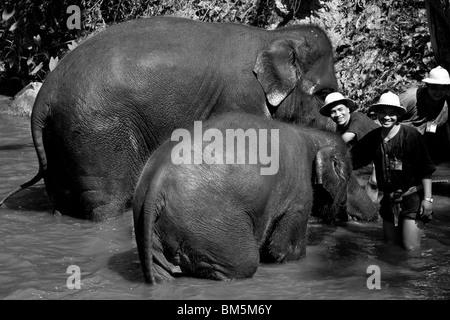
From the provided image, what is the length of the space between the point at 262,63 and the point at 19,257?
9.44 feet

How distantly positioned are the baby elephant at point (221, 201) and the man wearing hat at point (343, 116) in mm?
1238

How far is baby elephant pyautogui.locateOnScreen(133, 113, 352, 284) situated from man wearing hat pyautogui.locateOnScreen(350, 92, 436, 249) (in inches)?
30.0

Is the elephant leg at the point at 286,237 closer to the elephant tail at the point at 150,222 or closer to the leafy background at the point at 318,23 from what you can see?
the elephant tail at the point at 150,222

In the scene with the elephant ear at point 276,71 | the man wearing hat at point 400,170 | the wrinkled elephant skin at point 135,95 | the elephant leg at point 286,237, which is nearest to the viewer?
the elephant leg at point 286,237

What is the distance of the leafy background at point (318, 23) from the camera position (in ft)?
35.9

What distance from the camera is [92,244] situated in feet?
23.9

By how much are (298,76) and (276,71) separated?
0.35 meters

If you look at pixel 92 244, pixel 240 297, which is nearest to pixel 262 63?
pixel 92 244

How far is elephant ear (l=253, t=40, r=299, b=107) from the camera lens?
7.96m

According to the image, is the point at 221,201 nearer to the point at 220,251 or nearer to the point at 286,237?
the point at 220,251

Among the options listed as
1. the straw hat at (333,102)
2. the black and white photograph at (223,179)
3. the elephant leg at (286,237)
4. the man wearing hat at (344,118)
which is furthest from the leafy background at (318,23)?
the elephant leg at (286,237)

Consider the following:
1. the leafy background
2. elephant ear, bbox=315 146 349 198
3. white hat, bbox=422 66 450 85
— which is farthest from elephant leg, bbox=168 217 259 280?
the leafy background

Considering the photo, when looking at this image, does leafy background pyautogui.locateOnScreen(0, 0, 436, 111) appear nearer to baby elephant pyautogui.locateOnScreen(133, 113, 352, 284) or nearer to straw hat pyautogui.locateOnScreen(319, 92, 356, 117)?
straw hat pyautogui.locateOnScreen(319, 92, 356, 117)
